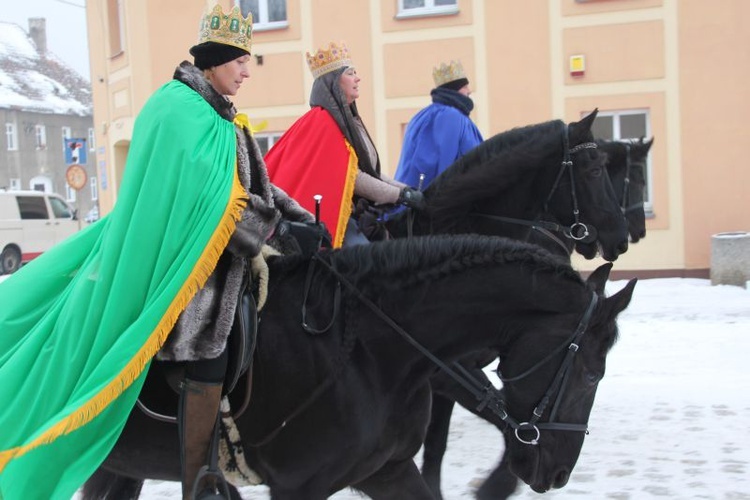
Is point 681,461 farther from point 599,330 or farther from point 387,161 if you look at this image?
point 387,161

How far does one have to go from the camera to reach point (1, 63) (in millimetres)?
52719

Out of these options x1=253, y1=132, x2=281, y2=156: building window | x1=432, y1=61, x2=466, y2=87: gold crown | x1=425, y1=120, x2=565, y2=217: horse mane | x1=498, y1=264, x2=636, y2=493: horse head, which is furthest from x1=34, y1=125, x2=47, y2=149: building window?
x1=498, y1=264, x2=636, y2=493: horse head

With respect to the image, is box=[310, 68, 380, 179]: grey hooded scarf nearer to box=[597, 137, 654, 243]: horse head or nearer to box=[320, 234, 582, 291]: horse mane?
box=[597, 137, 654, 243]: horse head

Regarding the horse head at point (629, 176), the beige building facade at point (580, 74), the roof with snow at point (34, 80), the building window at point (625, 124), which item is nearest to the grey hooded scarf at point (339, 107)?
the horse head at point (629, 176)

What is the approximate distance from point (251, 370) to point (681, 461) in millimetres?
3335

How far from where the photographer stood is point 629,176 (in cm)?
567

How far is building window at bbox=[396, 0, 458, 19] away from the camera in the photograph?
1446 centimetres

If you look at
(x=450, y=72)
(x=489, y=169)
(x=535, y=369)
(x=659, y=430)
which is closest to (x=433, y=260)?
(x=535, y=369)

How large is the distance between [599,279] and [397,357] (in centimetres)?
79

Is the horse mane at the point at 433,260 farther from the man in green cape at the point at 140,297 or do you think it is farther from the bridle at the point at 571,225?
the bridle at the point at 571,225

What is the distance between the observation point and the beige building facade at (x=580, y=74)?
13305mm

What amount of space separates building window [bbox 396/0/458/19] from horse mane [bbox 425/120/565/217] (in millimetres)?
9885

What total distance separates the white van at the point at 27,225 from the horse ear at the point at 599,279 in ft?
73.1

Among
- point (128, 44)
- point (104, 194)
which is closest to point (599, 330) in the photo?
point (128, 44)
